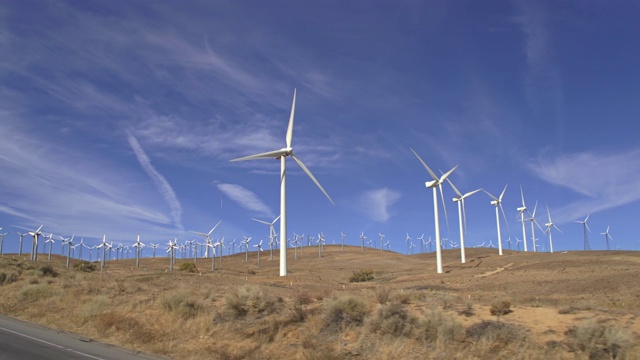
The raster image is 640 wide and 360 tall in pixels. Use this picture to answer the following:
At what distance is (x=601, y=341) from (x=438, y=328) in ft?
15.6

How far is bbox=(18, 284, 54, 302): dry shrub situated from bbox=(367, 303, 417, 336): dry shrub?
1043 inches

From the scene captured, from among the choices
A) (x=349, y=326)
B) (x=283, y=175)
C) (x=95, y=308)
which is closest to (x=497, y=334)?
(x=349, y=326)

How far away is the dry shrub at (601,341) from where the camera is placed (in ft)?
45.0

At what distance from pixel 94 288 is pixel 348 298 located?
22.6 meters

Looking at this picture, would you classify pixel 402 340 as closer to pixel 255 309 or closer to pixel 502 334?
pixel 502 334

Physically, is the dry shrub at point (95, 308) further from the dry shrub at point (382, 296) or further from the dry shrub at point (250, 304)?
the dry shrub at point (382, 296)

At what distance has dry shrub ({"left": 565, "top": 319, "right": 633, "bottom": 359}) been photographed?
1370cm

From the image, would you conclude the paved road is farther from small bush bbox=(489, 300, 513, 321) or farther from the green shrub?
the green shrub

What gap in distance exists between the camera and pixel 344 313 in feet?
63.0

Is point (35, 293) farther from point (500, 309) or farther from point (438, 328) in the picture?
point (500, 309)

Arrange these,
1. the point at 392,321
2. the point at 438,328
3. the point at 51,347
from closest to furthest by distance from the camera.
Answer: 1. the point at 438,328
2. the point at 392,321
3. the point at 51,347

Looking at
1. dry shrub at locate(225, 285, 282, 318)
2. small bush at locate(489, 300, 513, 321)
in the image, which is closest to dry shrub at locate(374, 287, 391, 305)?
small bush at locate(489, 300, 513, 321)

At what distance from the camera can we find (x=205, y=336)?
787 inches

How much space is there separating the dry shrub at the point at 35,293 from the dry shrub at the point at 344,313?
80.1 feet
